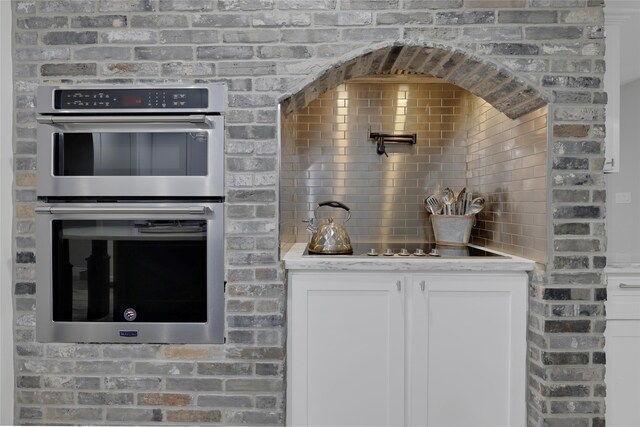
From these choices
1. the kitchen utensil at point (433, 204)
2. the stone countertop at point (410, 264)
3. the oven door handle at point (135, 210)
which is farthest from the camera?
the kitchen utensil at point (433, 204)

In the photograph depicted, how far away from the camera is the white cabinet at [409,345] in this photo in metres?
1.98

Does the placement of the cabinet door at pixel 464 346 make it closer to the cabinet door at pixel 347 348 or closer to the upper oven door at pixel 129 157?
the cabinet door at pixel 347 348

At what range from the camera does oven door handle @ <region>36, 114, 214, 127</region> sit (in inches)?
73.3

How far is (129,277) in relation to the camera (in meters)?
1.92

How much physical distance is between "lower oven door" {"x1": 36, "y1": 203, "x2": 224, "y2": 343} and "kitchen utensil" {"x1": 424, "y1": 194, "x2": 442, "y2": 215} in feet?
4.43

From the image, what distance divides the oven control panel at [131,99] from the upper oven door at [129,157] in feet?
0.20

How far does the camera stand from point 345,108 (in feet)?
9.28

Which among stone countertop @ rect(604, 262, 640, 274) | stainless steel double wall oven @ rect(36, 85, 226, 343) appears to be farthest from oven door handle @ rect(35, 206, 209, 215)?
stone countertop @ rect(604, 262, 640, 274)

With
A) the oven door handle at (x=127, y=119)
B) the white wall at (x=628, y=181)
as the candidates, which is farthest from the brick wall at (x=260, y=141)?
the white wall at (x=628, y=181)

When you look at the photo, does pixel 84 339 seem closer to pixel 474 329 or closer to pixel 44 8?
pixel 44 8

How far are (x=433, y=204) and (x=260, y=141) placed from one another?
4.12ft

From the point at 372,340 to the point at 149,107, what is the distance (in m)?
1.50

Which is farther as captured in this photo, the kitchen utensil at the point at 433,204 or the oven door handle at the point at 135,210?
the kitchen utensil at the point at 433,204

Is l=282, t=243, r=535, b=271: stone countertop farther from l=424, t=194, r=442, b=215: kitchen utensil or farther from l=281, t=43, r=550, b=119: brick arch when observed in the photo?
→ l=281, t=43, r=550, b=119: brick arch
